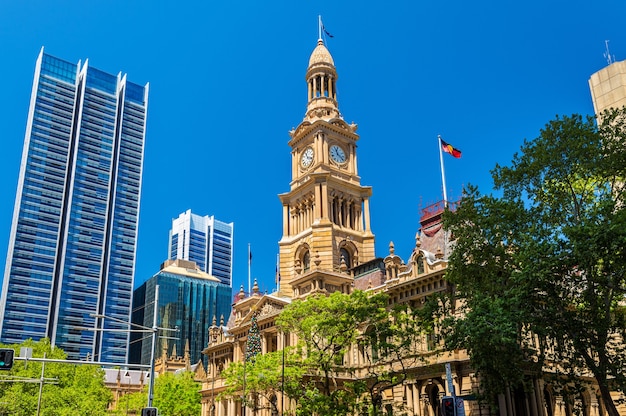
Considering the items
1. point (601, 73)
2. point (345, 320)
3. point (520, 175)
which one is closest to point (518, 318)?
point (520, 175)

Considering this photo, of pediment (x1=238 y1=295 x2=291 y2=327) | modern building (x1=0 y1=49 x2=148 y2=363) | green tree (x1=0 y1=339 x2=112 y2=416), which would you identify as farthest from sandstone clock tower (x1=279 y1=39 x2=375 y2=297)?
modern building (x1=0 y1=49 x2=148 y2=363)

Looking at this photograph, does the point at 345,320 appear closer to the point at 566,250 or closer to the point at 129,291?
the point at 566,250

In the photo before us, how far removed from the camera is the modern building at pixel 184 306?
500ft

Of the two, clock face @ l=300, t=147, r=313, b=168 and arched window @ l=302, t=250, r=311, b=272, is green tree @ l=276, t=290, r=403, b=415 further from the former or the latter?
clock face @ l=300, t=147, r=313, b=168

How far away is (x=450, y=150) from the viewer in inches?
2172

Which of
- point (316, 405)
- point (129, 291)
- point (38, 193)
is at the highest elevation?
point (38, 193)

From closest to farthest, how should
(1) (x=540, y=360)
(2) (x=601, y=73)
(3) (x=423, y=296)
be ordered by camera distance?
(1) (x=540, y=360)
(3) (x=423, y=296)
(2) (x=601, y=73)

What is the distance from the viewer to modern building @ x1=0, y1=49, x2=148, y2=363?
139125 mm

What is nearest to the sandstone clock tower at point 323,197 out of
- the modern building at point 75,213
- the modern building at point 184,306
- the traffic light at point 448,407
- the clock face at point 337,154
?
the clock face at point 337,154

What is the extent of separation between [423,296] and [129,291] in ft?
404

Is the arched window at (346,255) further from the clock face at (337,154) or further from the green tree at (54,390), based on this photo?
the green tree at (54,390)

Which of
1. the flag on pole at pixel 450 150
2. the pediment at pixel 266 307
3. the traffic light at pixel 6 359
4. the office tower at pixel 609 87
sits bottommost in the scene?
the traffic light at pixel 6 359

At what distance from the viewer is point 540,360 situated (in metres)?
31.3

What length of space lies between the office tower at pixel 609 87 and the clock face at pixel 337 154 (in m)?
28.1
